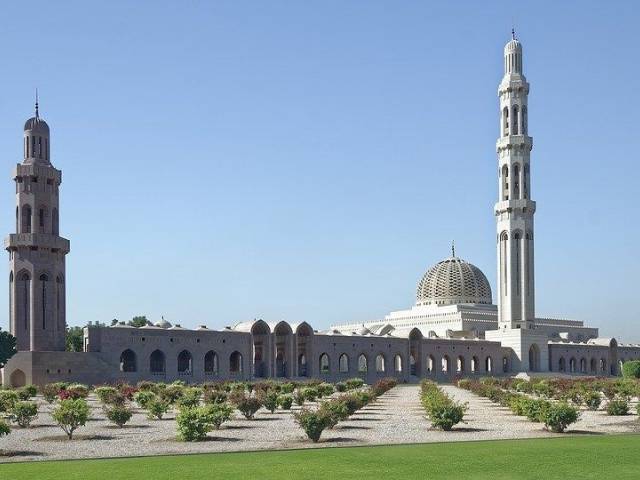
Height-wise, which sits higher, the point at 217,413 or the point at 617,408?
the point at 217,413

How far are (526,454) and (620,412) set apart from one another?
39.4 ft

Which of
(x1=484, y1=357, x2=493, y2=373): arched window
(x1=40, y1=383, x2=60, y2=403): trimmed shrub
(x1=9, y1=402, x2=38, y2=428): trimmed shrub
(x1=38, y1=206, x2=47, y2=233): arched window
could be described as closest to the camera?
(x1=9, y1=402, x2=38, y2=428): trimmed shrub

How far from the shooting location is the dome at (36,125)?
5150cm

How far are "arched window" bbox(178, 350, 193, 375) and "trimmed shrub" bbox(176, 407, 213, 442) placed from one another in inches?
1400

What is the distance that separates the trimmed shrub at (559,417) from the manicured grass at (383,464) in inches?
104

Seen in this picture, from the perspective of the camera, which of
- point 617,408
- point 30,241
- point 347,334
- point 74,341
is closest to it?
point 617,408

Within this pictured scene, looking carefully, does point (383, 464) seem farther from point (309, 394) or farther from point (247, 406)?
point (309, 394)

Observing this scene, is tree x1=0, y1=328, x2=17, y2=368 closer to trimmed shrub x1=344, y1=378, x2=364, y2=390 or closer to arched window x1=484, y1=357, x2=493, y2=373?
trimmed shrub x1=344, y1=378, x2=364, y2=390

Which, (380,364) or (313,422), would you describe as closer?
(313,422)

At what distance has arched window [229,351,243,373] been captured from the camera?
5666 centimetres

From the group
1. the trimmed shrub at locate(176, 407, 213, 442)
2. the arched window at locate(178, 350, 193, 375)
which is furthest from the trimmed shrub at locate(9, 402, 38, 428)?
the arched window at locate(178, 350, 193, 375)

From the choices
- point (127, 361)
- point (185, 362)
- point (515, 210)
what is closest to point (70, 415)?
point (127, 361)

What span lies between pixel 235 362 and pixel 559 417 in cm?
3980

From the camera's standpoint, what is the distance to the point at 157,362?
54.5 m
